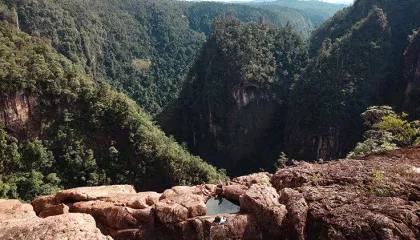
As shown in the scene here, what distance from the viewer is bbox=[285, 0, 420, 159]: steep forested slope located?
2039 inches

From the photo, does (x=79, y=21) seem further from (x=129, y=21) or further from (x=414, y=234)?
(x=414, y=234)

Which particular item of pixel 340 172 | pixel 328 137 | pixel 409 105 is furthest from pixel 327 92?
pixel 340 172

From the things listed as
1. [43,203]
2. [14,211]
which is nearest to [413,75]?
[43,203]

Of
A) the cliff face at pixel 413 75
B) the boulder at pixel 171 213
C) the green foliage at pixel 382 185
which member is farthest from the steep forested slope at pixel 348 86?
the boulder at pixel 171 213

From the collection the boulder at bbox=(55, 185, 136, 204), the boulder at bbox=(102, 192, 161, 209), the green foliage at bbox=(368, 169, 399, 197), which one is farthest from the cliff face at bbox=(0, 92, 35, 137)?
the green foliage at bbox=(368, 169, 399, 197)

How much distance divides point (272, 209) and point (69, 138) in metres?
27.8

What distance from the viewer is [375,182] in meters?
10.4

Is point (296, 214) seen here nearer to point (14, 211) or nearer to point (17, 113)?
point (14, 211)

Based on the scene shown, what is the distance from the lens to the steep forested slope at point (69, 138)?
30328 mm

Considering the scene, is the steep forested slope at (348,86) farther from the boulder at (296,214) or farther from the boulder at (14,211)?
the boulder at (14,211)

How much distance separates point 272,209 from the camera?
1042cm

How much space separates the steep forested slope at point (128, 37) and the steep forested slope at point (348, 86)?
3759 centimetres

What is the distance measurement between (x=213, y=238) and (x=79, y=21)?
275 feet

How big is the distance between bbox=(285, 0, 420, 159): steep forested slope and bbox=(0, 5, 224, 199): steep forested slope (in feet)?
76.1
